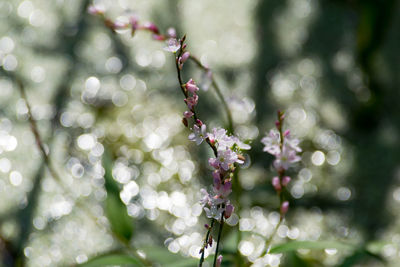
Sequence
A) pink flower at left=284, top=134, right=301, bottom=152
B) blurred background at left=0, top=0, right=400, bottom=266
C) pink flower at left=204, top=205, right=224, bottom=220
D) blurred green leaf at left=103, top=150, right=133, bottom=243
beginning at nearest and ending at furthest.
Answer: pink flower at left=204, top=205, right=224, bottom=220 → pink flower at left=284, top=134, right=301, bottom=152 → blurred green leaf at left=103, top=150, right=133, bottom=243 → blurred background at left=0, top=0, right=400, bottom=266

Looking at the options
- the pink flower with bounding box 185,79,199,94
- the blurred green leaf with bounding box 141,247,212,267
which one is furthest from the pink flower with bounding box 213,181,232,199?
the blurred green leaf with bounding box 141,247,212,267

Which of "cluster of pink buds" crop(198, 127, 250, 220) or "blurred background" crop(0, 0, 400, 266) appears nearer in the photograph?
"cluster of pink buds" crop(198, 127, 250, 220)

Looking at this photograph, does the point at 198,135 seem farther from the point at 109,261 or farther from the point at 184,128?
the point at 184,128

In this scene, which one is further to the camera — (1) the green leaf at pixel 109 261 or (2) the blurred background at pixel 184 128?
(2) the blurred background at pixel 184 128

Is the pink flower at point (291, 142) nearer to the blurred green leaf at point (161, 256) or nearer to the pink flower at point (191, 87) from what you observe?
the pink flower at point (191, 87)

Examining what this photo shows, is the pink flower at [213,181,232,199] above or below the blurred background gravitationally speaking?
below

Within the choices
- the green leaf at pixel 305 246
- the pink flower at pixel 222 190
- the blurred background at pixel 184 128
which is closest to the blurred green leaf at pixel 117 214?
the blurred background at pixel 184 128

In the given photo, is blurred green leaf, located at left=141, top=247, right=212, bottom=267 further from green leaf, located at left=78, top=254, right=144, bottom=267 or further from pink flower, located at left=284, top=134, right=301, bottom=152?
pink flower, located at left=284, top=134, right=301, bottom=152

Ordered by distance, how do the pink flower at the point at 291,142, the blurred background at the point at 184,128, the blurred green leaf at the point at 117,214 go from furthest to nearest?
the blurred background at the point at 184,128, the blurred green leaf at the point at 117,214, the pink flower at the point at 291,142

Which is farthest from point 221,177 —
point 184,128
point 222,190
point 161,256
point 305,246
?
point 184,128
